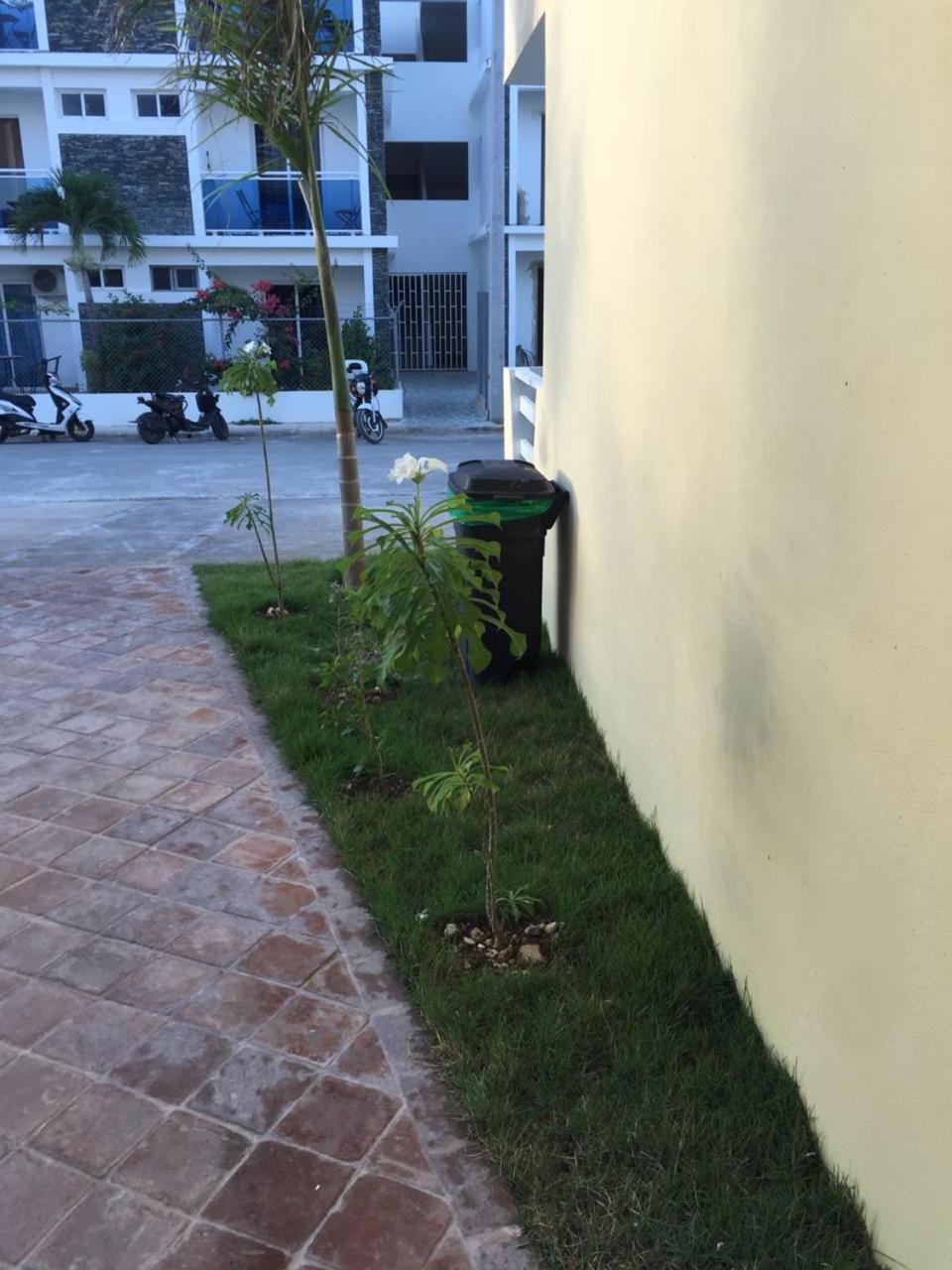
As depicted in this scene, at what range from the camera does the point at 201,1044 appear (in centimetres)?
274

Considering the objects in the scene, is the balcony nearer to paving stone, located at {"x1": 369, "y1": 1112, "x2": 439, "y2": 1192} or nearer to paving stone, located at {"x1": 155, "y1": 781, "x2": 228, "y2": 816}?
paving stone, located at {"x1": 155, "y1": 781, "x2": 228, "y2": 816}

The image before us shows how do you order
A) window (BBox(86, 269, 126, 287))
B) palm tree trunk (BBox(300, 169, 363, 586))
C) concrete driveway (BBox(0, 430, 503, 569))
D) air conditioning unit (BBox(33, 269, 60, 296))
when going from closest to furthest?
palm tree trunk (BBox(300, 169, 363, 586)) < concrete driveway (BBox(0, 430, 503, 569)) < window (BBox(86, 269, 126, 287)) < air conditioning unit (BBox(33, 269, 60, 296))

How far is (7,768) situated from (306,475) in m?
9.53

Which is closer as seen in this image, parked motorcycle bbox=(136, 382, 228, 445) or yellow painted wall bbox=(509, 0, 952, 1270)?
yellow painted wall bbox=(509, 0, 952, 1270)

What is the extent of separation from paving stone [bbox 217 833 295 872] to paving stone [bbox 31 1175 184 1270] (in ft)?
4.73

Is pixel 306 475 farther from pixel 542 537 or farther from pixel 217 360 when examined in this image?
pixel 542 537

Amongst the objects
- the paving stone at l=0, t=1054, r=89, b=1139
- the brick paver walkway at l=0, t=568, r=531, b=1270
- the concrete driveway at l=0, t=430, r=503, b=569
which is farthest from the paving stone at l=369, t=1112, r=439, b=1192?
the concrete driveway at l=0, t=430, r=503, b=569

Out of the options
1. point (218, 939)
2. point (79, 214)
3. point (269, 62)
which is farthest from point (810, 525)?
point (79, 214)

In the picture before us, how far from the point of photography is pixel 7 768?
4.45 m

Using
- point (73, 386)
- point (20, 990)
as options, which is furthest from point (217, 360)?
point (20, 990)

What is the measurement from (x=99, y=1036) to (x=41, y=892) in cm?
87

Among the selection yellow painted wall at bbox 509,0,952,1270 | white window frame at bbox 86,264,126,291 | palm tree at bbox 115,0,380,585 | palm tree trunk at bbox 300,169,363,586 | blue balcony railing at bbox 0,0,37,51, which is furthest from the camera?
white window frame at bbox 86,264,126,291

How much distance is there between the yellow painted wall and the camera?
1750 millimetres

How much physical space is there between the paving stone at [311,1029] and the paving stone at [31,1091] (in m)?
0.48
